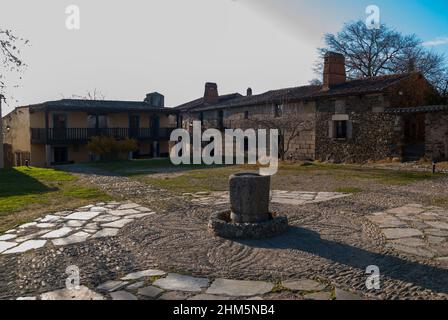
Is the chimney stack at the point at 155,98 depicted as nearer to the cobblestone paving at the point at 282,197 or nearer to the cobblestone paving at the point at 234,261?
the cobblestone paving at the point at 282,197

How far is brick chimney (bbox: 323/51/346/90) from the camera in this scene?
66.8ft

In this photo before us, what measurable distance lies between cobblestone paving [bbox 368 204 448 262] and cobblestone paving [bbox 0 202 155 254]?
3868mm

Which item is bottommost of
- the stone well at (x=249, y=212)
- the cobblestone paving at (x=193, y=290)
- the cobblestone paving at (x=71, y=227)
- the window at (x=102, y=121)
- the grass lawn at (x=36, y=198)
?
the cobblestone paving at (x=193, y=290)

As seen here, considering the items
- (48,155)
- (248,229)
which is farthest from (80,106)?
(248,229)

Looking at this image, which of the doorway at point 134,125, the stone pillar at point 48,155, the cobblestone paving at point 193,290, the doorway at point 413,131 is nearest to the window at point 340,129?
the doorway at point 413,131

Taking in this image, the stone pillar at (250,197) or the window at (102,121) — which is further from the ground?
the window at (102,121)

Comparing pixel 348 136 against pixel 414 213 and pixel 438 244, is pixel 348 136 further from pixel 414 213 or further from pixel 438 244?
pixel 438 244

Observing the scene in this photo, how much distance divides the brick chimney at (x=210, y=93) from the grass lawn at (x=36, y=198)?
21920 millimetres

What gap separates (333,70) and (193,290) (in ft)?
63.9

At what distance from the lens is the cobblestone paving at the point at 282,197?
748 cm

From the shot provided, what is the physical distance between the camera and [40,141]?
69.8 ft

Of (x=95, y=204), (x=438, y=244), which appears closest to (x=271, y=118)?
(x=95, y=204)

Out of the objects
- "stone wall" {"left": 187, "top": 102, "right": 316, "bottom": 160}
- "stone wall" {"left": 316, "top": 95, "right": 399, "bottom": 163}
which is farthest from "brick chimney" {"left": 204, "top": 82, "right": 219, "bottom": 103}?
"stone wall" {"left": 316, "top": 95, "right": 399, "bottom": 163}

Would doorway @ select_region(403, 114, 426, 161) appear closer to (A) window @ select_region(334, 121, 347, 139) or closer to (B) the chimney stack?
(A) window @ select_region(334, 121, 347, 139)
